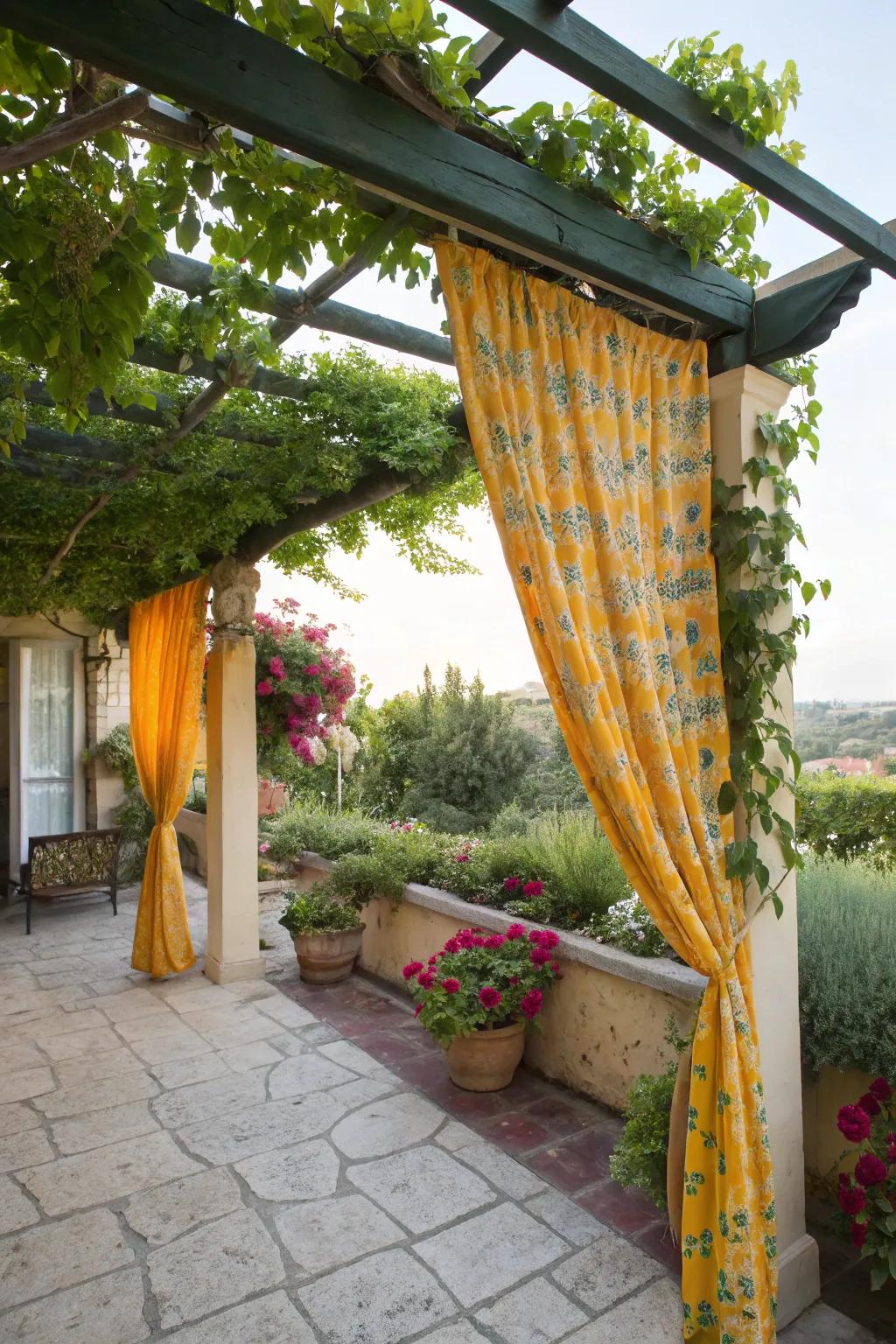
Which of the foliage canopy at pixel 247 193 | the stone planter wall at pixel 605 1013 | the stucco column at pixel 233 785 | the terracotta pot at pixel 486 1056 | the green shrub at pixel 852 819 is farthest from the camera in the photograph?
the stucco column at pixel 233 785

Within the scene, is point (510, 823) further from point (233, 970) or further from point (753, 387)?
point (753, 387)

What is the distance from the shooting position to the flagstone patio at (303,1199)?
83.5 inches

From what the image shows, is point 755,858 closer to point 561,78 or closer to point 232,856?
point 561,78

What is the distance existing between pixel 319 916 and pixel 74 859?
2.56 metres

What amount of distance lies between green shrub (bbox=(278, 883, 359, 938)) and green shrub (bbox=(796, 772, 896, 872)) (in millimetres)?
2634

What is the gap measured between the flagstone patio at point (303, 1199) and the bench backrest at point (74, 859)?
Result: 190 centimetres

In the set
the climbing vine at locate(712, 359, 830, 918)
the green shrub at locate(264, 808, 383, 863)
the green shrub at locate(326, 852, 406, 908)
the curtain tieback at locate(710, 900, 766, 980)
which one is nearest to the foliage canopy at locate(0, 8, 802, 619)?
the climbing vine at locate(712, 359, 830, 918)

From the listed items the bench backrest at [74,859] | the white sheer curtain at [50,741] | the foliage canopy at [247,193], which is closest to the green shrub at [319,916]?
the bench backrest at [74,859]

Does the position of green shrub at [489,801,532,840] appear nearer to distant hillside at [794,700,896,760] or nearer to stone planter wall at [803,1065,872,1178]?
distant hillside at [794,700,896,760]

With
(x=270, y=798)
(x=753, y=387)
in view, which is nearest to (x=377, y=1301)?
(x=753, y=387)

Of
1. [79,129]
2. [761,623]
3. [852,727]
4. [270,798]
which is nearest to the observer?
[79,129]

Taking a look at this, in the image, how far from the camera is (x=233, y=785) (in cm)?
486

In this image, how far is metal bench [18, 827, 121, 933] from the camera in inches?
232

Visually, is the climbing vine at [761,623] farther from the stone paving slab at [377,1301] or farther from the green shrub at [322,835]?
the green shrub at [322,835]
